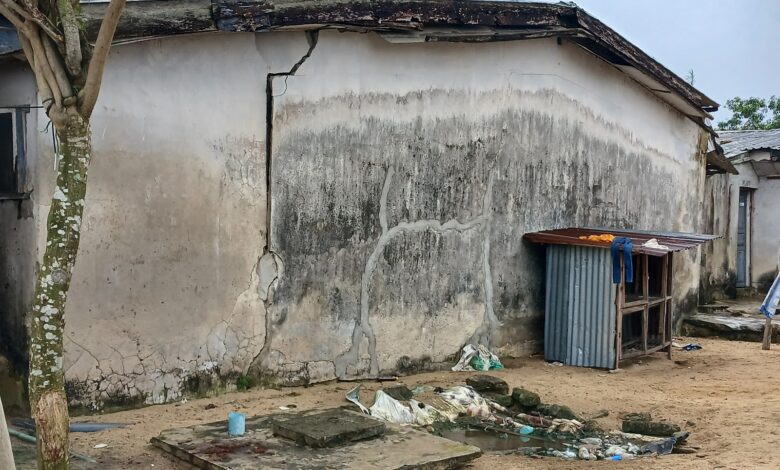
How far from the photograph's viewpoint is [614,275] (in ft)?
31.5

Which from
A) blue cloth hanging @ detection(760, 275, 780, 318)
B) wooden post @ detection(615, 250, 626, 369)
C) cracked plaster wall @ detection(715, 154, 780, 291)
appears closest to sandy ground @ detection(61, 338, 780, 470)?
wooden post @ detection(615, 250, 626, 369)

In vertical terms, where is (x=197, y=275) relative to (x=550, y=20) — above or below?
below

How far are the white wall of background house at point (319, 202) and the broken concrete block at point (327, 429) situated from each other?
1.46m

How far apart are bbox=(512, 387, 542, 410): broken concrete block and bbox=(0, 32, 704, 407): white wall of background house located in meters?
1.52

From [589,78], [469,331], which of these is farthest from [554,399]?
[589,78]

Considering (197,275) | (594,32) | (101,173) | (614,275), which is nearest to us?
(101,173)

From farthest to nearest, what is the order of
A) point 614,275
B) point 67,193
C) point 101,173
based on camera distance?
point 614,275 → point 101,173 → point 67,193

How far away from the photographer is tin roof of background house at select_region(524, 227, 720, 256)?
9.63 m

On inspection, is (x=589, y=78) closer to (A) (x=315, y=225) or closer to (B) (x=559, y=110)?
(B) (x=559, y=110)

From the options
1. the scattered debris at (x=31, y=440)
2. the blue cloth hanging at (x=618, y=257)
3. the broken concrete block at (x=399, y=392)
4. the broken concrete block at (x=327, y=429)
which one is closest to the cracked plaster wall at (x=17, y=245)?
the scattered debris at (x=31, y=440)

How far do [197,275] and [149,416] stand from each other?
4.29 ft

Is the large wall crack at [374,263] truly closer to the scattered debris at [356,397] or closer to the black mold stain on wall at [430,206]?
the black mold stain on wall at [430,206]

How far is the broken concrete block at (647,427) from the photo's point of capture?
23.3 ft

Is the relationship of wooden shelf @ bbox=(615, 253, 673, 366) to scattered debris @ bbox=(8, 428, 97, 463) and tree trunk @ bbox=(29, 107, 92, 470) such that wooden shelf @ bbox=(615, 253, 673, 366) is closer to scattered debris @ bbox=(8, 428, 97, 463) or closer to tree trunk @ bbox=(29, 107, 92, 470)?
scattered debris @ bbox=(8, 428, 97, 463)
